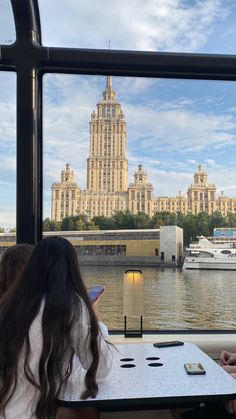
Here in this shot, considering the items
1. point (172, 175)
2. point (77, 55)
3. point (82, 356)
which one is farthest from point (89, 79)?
point (82, 356)

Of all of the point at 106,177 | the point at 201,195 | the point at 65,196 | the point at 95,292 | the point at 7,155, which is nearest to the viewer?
the point at 95,292

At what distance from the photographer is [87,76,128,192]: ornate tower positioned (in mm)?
3238

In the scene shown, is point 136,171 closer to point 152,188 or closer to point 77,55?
point 152,188

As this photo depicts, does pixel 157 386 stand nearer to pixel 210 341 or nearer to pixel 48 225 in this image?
pixel 210 341

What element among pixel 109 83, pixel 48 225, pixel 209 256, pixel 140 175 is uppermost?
pixel 109 83

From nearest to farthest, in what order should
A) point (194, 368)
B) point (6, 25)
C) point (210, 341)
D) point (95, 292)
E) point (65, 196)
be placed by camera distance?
point (194, 368) < point (95, 292) < point (210, 341) < point (6, 25) < point (65, 196)

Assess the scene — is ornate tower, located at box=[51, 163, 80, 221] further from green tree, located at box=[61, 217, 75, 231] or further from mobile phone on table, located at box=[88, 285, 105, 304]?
mobile phone on table, located at box=[88, 285, 105, 304]

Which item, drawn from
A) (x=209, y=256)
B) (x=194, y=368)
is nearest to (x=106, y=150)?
(x=209, y=256)

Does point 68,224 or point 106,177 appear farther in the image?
point 106,177

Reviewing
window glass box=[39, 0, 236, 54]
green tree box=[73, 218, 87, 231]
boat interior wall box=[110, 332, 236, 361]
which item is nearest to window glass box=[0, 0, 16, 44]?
Result: window glass box=[39, 0, 236, 54]

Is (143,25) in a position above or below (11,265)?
above

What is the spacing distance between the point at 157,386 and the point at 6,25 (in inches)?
91.8

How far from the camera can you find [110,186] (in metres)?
3.35

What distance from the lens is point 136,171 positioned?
3.59m
